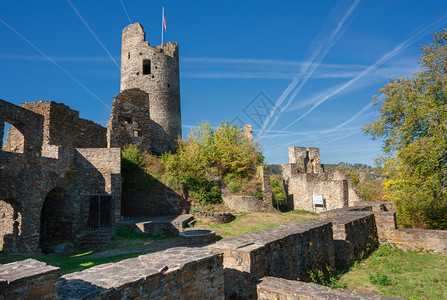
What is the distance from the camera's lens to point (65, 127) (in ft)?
54.7

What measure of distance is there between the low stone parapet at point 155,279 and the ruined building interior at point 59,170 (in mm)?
8168

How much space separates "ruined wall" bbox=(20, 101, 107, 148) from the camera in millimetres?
15820

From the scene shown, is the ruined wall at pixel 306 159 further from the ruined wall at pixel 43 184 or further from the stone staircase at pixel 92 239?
the stone staircase at pixel 92 239

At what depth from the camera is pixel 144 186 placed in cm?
1628

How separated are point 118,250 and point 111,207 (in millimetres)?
3302

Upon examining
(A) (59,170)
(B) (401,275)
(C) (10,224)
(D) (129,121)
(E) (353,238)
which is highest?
(D) (129,121)

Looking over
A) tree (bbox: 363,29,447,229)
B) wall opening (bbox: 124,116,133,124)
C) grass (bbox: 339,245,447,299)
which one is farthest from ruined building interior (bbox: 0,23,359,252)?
grass (bbox: 339,245,447,299)

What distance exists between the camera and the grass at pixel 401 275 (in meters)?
5.24

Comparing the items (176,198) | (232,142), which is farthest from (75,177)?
(232,142)

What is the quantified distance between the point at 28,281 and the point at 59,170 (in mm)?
10820

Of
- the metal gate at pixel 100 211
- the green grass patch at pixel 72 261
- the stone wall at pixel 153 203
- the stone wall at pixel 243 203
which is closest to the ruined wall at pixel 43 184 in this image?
the metal gate at pixel 100 211

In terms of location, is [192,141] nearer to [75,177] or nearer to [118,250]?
[75,177]

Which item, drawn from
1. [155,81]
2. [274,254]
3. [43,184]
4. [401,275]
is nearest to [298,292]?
[274,254]

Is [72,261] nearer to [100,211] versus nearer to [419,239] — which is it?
[100,211]
